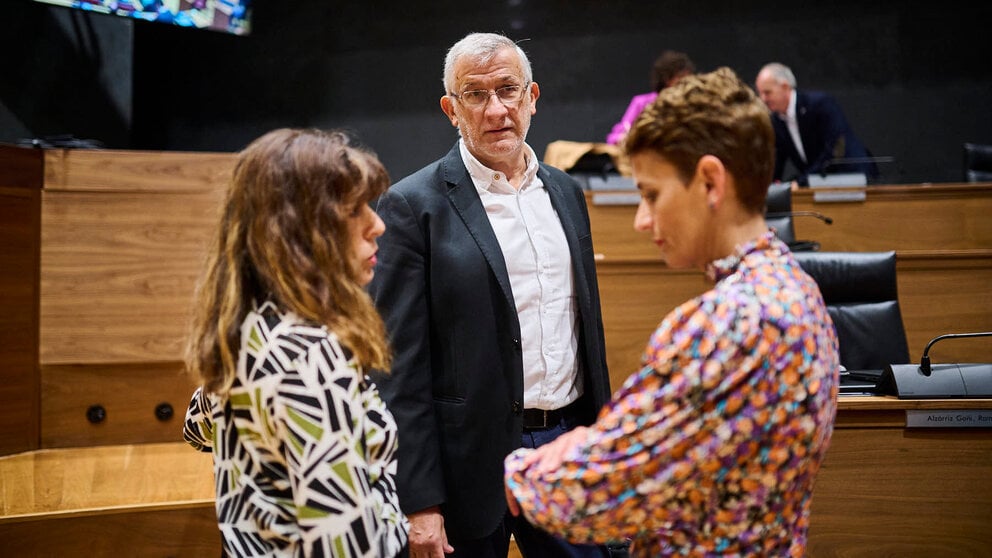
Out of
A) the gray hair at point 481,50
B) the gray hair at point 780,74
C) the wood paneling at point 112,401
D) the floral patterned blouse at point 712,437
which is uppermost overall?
the gray hair at point 780,74

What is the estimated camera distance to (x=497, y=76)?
6.08 feet

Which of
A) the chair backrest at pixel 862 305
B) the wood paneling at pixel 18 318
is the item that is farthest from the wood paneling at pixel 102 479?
the chair backrest at pixel 862 305

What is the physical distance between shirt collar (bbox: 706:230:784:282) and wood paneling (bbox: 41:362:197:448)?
273 cm

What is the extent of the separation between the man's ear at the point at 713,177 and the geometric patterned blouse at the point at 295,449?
45cm

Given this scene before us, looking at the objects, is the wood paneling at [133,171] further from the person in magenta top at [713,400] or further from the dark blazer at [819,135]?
the dark blazer at [819,135]

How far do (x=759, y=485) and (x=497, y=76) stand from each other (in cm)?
115

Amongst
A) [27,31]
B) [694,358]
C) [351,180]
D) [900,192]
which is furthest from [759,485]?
[27,31]

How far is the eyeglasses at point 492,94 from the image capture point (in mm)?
1843

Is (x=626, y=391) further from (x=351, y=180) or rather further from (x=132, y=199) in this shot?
(x=132, y=199)

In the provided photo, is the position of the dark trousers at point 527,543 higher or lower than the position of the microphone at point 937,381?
lower

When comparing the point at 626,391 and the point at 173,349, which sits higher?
the point at 626,391

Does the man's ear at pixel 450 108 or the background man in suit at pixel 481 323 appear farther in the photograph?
the man's ear at pixel 450 108

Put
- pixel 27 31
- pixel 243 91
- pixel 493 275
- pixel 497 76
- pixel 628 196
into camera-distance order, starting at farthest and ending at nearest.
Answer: pixel 243 91 < pixel 27 31 < pixel 628 196 < pixel 497 76 < pixel 493 275

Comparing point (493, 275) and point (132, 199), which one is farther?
point (132, 199)
